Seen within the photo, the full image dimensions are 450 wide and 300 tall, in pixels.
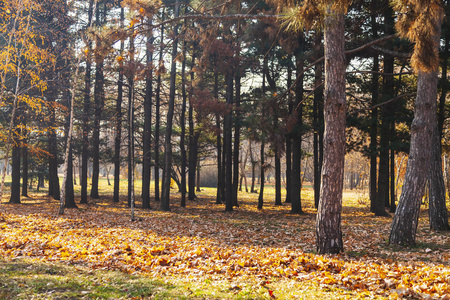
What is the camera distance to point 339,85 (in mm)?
6797

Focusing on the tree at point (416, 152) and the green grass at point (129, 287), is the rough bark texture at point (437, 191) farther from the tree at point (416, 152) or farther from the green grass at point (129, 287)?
the green grass at point (129, 287)

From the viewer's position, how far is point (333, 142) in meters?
6.73

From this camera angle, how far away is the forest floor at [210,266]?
14.8ft

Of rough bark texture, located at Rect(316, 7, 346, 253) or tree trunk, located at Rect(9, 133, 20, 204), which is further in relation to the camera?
tree trunk, located at Rect(9, 133, 20, 204)

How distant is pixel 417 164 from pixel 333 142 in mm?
2604

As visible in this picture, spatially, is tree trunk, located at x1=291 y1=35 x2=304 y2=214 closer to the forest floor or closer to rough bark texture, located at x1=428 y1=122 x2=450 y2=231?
the forest floor

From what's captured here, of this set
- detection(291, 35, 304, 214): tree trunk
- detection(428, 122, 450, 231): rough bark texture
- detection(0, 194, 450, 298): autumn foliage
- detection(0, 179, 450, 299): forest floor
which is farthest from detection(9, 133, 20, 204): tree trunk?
detection(428, 122, 450, 231): rough bark texture

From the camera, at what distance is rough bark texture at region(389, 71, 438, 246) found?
25.5 feet

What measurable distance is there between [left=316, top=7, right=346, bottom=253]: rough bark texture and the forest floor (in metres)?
0.51

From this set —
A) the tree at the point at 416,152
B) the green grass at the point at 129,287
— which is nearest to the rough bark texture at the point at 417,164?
the tree at the point at 416,152

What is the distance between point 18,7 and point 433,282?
1475 cm

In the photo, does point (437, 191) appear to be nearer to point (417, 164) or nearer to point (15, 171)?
point (417, 164)

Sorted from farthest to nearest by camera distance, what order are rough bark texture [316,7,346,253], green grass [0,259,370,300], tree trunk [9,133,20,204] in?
tree trunk [9,133,20,204] < rough bark texture [316,7,346,253] < green grass [0,259,370,300]

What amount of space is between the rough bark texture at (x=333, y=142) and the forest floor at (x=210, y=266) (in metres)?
0.51
